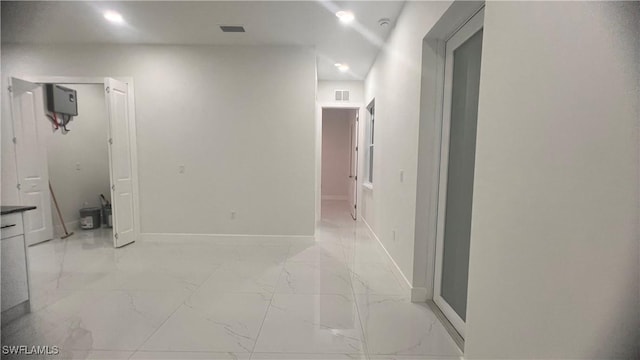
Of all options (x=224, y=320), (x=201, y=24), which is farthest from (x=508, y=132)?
(x=201, y=24)

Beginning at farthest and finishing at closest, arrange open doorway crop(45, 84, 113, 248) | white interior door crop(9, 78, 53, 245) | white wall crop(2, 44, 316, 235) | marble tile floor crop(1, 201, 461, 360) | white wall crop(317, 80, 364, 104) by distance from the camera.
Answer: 1. white wall crop(317, 80, 364, 104)
2. open doorway crop(45, 84, 113, 248)
3. white wall crop(2, 44, 316, 235)
4. white interior door crop(9, 78, 53, 245)
5. marble tile floor crop(1, 201, 461, 360)

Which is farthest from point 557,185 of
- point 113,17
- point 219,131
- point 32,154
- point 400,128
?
point 32,154

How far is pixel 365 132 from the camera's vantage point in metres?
5.17

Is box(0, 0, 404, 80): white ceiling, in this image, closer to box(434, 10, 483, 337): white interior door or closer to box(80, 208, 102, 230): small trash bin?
box(434, 10, 483, 337): white interior door

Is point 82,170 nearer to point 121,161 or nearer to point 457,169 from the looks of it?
point 121,161

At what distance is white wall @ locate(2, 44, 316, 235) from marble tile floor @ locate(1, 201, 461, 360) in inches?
23.2

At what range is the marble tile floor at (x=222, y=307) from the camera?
171 cm

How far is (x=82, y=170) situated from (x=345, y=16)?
5359 mm

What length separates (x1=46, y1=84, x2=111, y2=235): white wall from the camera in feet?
14.3

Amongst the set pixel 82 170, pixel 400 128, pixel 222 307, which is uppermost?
pixel 400 128

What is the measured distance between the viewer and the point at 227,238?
3936mm

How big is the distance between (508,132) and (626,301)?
72 centimetres

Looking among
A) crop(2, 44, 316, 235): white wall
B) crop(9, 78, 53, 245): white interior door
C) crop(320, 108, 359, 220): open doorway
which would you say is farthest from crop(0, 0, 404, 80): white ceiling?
crop(320, 108, 359, 220): open doorway

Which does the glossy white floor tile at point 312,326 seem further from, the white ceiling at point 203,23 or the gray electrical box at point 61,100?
the gray electrical box at point 61,100
